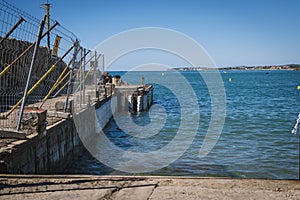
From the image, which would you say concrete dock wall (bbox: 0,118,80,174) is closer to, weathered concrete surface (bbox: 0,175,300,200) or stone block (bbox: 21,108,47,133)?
stone block (bbox: 21,108,47,133)

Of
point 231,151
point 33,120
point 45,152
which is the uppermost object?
point 33,120

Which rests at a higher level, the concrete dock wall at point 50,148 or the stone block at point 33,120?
the stone block at point 33,120

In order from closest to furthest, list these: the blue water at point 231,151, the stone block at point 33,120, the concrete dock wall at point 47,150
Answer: the concrete dock wall at point 47,150, the stone block at point 33,120, the blue water at point 231,151

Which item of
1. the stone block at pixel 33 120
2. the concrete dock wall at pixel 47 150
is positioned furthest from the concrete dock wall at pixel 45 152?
the stone block at pixel 33 120

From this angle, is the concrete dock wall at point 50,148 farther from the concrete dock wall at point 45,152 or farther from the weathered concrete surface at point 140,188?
the weathered concrete surface at point 140,188

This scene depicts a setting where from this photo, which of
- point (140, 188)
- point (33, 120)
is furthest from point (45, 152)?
point (140, 188)

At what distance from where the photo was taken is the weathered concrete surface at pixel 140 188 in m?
5.04

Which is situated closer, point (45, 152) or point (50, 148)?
point (45, 152)

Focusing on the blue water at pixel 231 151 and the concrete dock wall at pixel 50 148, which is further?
the blue water at pixel 231 151

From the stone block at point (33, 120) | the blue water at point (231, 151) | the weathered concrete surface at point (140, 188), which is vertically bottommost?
the blue water at point (231, 151)

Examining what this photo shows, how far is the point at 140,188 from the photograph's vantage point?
212 inches

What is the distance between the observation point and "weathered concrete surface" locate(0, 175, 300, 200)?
5035mm

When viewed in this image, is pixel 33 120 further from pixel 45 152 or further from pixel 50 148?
pixel 50 148

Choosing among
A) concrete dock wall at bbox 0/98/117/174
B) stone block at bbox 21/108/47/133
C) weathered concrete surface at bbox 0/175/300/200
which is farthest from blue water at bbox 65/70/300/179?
weathered concrete surface at bbox 0/175/300/200
